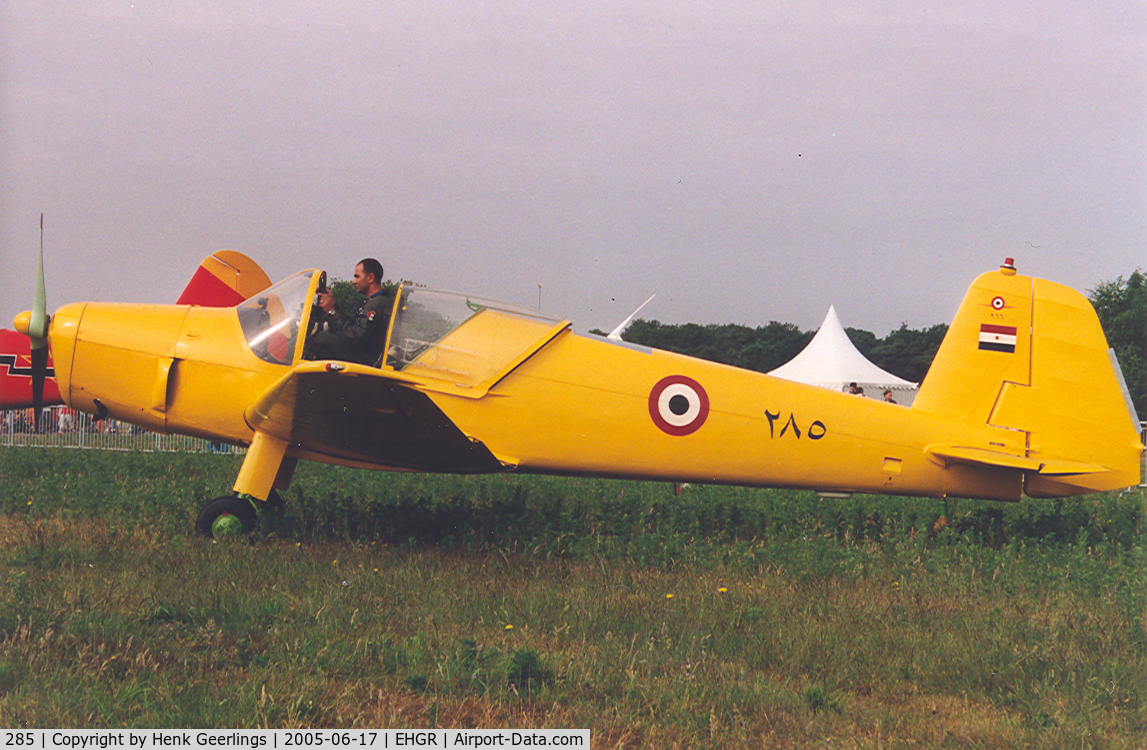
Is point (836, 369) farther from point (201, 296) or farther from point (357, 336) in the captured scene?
point (357, 336)

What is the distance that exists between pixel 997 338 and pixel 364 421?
4819mm

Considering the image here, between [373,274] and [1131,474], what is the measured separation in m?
5.84

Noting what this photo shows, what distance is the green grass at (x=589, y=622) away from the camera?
124 inches

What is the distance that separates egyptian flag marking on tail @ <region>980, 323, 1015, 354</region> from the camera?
21.3 ft

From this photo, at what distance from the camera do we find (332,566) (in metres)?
5.40

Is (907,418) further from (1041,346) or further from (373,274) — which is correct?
(373,274)

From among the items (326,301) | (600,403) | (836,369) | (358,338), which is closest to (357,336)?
(358,338)

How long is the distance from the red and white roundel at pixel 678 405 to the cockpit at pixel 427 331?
87 centimetres

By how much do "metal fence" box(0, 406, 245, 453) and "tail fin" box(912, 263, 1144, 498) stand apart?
15241 mm

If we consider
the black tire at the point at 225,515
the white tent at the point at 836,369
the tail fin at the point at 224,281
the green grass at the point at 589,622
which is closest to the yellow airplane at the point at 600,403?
the black tire at the point at 225,515

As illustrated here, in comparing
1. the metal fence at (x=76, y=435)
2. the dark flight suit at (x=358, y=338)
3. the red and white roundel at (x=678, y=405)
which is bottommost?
the metal fence at (x=76, y=435)

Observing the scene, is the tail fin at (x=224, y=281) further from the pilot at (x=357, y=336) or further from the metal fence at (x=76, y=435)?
the metal fence at (x=76, y=435)

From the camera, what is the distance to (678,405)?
611 centimetres

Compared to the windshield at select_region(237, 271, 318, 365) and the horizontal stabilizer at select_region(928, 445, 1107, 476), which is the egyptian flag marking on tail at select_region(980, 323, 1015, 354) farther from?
the windshield at select_region(237, 271, 318, 365)
